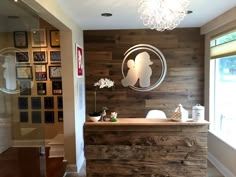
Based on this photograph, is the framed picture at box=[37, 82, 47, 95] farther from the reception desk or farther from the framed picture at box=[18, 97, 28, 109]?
the reception desk

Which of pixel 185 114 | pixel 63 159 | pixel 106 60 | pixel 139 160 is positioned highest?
pixel 106 60

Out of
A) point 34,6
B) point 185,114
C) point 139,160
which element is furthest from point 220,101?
point 34,6

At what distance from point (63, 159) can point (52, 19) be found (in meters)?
2.38

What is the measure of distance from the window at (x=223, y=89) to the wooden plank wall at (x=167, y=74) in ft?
1.37

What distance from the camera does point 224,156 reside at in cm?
387

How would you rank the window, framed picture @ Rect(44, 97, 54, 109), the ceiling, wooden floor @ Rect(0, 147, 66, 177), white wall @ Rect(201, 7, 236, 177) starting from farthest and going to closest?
framed picture @ Rect(44, 97, 54, 109), the window, white wall @ Rect(201, 7, 236, 177), wooden floor @ Rect(0, 147, 66, 177), the ceiling

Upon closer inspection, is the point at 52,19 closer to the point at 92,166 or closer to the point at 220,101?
the point at 92,166

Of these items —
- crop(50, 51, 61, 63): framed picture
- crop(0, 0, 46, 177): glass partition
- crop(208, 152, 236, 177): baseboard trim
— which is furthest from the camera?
crop(50, 51, 61, 63): framed picture

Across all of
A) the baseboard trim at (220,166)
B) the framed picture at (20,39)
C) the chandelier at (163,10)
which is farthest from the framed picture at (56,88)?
the baseboard trim at (220,166)

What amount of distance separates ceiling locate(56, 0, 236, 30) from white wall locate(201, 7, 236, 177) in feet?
0.38

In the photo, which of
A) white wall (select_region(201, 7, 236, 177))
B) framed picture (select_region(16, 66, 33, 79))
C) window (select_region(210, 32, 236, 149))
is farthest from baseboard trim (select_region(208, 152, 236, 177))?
framed picture (select_region(16, 66, 33, 79))

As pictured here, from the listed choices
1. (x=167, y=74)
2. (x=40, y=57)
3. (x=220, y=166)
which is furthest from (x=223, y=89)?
(x=40, y=57)

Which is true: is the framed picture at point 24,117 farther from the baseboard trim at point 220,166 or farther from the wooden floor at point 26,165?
the baseboard trim at point 220,166

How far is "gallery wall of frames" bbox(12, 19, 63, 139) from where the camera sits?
3.81 metres
